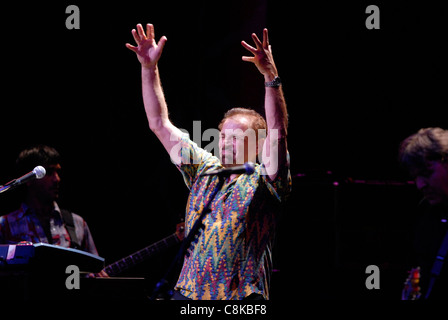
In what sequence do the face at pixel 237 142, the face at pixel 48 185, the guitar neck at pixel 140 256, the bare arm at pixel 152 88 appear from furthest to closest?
the guitar neck at pixel 140 256
the face at pixel 48 185
the bare arm at pixel 152 88
the face at pixel 237 142

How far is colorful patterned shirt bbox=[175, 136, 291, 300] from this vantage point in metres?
2.25

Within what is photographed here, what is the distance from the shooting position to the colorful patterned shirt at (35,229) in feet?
13.5

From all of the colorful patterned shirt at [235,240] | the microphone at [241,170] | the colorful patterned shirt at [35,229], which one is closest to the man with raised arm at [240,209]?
the colorful patterned shirt at [235,240]

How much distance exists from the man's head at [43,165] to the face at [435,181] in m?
3.02

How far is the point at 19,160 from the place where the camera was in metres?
4.26

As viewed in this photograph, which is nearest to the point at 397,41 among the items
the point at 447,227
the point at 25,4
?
the point at 447,227

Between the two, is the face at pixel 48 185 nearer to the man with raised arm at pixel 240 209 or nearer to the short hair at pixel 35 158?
the short hair at pixel 35 158

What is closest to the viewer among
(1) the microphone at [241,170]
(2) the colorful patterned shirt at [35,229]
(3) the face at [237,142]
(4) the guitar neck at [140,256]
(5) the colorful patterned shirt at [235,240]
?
(1) the microphone at [241,170]

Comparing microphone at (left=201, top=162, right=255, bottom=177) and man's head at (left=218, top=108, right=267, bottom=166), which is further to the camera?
man's head at (left=218, top=108, right=267, bottom=166)

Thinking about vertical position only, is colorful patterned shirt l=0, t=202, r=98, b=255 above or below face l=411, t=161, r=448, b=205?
below

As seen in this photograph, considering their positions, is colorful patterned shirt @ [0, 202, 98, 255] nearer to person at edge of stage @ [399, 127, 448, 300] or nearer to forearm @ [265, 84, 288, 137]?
forearm @ [265, 84, 288, 137]

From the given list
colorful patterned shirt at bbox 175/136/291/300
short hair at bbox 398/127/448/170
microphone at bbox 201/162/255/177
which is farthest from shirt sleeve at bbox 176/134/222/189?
short hair at bbox 398/127/448/170
